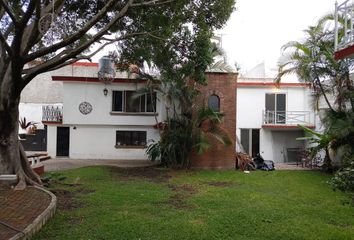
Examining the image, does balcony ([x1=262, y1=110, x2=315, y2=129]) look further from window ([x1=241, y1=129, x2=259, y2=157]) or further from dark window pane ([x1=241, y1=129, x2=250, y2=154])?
dark window pane ([x1=241, y1=129, x2=250, y2=154])

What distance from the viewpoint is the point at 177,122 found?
61.4 feet

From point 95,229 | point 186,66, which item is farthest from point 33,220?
point 186,66

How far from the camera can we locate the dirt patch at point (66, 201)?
9424mm

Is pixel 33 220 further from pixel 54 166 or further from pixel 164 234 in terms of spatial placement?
pixel 54 166

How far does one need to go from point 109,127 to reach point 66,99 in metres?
3.01

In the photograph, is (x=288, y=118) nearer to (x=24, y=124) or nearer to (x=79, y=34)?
(x=79, y=34)

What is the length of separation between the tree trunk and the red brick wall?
915cm

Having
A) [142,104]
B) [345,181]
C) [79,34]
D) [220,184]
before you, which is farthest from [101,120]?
[345,181]

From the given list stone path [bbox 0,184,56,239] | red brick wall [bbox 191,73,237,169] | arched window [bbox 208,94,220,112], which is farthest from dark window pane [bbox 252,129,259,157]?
stone path [bbox 0,184,56,239]

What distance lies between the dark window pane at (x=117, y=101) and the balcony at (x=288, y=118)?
350 inches

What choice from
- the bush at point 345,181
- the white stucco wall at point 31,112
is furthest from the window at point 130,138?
the bush at point 345,181

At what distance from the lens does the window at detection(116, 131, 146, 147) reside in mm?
24172

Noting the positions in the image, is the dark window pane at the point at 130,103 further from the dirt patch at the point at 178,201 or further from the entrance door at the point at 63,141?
the dirt patch at the point at 178,201

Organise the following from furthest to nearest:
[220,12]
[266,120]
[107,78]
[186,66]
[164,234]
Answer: [266,120] → [107,78] → [186,66] → [220,12] → [164,234]
